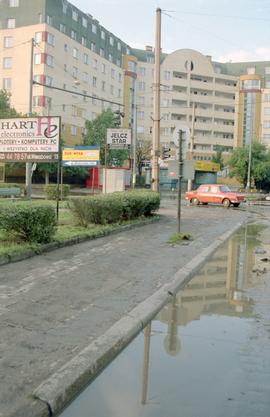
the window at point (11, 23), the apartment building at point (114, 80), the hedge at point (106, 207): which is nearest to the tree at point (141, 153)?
the apartment building at point (114, 80)

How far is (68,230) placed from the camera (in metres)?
12.3

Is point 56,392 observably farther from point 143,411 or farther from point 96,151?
point 96,151

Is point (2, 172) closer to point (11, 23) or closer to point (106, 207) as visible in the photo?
point (106, 207)

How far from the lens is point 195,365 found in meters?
4.42

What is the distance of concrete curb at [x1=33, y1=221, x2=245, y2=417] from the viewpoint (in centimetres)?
358

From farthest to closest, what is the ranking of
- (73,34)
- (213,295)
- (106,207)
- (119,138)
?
(73,34)
(119,138)
(106,207)
(213,295)

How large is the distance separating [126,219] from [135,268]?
695 centimetres

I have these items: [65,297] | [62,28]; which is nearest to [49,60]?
[62,28]

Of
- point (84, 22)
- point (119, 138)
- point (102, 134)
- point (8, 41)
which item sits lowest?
point (119, 138)

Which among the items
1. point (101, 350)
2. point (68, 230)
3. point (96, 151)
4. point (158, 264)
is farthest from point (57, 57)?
point (101, 350)

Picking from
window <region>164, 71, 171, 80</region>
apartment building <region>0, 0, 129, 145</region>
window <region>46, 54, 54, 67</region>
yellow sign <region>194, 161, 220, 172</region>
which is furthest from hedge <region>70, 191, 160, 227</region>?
window <region>164, 71, 171, 80</region>

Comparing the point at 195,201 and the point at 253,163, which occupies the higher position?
the point at 253,163

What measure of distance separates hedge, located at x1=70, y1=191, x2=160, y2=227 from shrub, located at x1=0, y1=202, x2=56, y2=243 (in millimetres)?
3056

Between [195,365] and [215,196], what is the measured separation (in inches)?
1117
